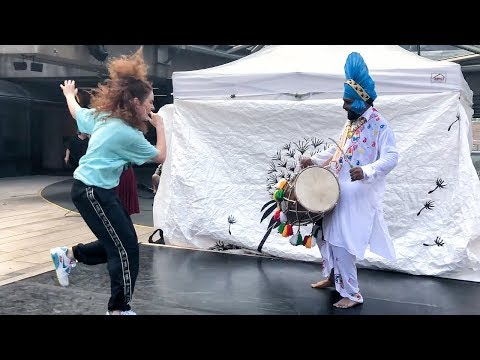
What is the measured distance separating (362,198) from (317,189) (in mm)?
333

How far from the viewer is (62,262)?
11.7 feet

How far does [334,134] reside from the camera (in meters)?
4.91

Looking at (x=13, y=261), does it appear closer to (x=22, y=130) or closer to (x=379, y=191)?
(x=379, y=191)

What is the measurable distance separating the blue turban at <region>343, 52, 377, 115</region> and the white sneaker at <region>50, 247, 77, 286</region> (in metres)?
2.32

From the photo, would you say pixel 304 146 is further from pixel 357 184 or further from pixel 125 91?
pixel 125 91

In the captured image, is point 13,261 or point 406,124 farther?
point 13,261

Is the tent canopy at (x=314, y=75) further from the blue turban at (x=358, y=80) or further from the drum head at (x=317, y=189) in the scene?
the drum head at (x=317, y=189)

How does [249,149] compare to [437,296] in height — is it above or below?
above

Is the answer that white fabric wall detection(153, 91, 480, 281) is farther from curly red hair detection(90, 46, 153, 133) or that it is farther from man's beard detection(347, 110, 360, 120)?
curly red hair detection(90, 46, 153, 133)

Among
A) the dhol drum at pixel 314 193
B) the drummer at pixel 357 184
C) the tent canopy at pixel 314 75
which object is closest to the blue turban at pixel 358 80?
the drummer at pixel 357 184

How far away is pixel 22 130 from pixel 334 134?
43.3ft

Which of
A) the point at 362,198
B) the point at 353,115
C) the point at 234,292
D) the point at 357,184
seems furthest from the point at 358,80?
the point at 234,292

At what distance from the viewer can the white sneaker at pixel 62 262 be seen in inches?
140
